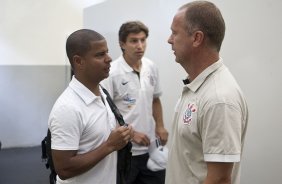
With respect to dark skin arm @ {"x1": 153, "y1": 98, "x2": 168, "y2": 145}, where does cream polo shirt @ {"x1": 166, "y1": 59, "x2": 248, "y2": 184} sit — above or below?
above

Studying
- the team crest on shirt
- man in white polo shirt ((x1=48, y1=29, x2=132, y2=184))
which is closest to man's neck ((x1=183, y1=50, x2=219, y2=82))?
the team crest on shirt

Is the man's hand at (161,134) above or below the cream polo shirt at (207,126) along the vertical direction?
below

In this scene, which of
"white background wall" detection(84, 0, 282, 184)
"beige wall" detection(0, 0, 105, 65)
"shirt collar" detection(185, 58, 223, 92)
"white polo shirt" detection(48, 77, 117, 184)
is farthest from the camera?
"beige wall" detection(0, 0, 105, 65)

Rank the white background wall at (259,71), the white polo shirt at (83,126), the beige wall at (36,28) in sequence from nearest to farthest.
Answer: the white polo shirt at (83,126), the white background wall at (259,71), the beige wall at (36,28)

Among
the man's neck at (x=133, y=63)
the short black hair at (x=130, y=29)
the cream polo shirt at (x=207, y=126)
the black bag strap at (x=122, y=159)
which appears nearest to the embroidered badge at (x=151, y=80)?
the man's neck at (x=133, y=63)

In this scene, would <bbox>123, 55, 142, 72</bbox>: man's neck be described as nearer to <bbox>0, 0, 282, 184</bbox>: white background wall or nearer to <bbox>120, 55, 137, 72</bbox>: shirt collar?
<bbox>120, 55, 137, 72</bbox>: shirt collar

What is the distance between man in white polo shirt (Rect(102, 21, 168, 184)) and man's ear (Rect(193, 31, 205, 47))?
1.24 m

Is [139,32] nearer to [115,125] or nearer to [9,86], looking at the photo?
[115,125]

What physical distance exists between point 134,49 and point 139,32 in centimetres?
16

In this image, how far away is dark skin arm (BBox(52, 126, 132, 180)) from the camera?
4.82 feet

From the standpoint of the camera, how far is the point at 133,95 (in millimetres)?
2471

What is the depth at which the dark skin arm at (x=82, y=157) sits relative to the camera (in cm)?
147

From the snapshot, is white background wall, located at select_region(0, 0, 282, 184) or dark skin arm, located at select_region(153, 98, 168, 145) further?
dark skin arm, located at select_region(153, 98, 168, 145)

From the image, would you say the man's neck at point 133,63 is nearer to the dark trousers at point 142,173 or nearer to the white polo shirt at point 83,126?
the dark trousers at point 142,173
